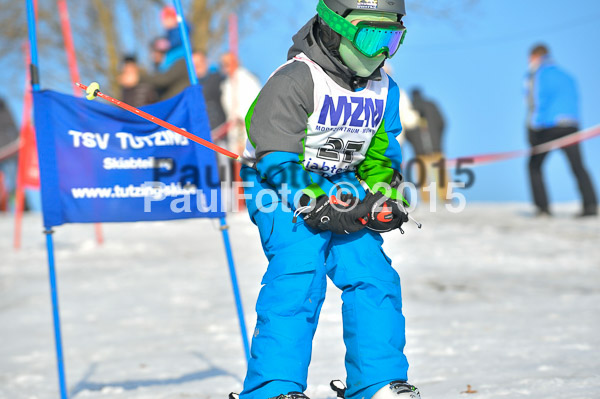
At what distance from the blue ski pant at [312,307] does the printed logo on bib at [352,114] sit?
0.33m

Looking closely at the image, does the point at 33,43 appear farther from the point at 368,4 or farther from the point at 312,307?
the point at 312,307

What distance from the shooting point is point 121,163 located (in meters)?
3.80

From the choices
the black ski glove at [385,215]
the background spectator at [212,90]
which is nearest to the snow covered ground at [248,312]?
the black ski glove at [385,215]

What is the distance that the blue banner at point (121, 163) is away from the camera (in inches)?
147

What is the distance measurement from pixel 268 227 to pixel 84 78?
1563cm

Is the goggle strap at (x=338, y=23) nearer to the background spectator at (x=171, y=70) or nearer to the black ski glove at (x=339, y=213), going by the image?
the black ski glove at (x=339, y=213)

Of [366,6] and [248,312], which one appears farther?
[248,312]

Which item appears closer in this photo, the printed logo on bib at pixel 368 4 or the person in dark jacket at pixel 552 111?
the printed logo on bib at pixel 368 4

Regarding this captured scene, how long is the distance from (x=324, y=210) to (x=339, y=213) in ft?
0.17

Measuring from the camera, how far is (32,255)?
8.76m

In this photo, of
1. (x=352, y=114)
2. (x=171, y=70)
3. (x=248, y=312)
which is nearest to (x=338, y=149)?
(x=352, y=114)

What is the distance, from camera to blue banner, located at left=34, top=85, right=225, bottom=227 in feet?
12.2

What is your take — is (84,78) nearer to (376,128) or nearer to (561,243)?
(561,243)

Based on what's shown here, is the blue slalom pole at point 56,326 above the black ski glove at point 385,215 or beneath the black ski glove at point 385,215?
beneath
